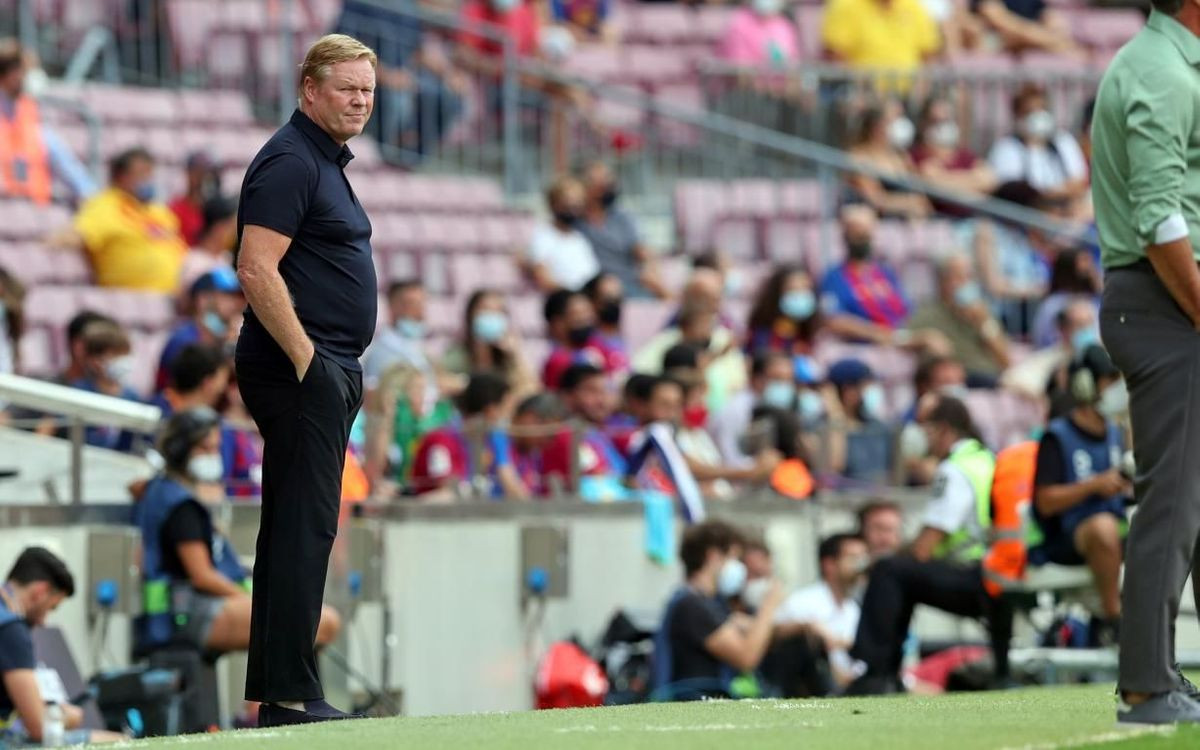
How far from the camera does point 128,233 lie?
585 inches

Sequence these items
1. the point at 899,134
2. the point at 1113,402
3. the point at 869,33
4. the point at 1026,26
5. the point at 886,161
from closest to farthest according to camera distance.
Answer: the point at 1113,402
the point at 886,161
the point at 899,134
the point at 869,33
the point at 1026,26

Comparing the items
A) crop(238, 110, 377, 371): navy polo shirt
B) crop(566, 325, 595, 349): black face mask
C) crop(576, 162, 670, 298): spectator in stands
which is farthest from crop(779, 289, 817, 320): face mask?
crop(238, 110, 377, 371): navy polo shirt

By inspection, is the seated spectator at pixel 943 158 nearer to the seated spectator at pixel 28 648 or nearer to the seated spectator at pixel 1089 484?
the seated spectator at pixel 1089 484

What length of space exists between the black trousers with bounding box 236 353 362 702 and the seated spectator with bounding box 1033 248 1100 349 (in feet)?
35.2

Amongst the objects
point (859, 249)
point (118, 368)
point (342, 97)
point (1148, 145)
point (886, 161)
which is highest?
point (886, 161)

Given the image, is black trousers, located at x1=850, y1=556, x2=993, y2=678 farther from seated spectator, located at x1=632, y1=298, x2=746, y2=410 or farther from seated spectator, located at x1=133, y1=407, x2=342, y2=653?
seated spectator, located at x1=133, y1=407, x2=342, y2=653

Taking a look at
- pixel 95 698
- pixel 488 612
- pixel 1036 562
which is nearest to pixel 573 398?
pixel 488 612

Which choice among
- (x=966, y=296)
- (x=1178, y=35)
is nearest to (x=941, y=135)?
(x=966, y=296)

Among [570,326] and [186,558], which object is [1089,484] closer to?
[186,558]

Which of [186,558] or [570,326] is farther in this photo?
[570,326]

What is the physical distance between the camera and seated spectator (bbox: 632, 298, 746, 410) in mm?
15609

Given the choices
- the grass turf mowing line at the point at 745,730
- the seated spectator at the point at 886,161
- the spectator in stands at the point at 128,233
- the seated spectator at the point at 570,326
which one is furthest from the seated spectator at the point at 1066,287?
the grass turf mowing line at the point at 745,730

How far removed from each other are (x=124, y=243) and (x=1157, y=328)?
8.85 meters

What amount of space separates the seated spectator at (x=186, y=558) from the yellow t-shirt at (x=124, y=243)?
3988mm
